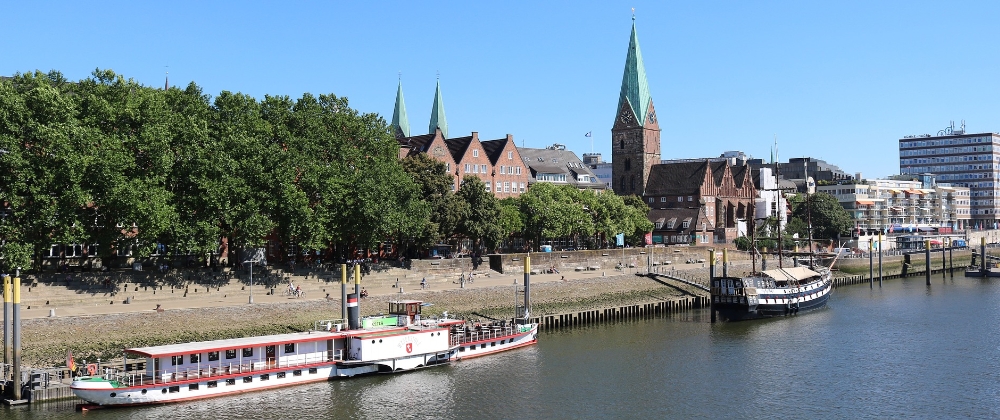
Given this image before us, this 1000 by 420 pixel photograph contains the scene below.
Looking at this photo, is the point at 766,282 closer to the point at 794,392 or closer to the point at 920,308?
the point at 920,308

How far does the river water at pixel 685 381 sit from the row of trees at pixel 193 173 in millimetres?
21660

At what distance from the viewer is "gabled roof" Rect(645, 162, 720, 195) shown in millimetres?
161413

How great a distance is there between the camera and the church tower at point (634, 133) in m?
166

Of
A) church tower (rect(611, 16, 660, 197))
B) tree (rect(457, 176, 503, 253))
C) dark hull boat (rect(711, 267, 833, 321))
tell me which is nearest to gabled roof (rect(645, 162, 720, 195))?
church tower (rect(611, 16, 660, 197))

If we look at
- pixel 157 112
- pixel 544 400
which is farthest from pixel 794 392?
pixel 157 112

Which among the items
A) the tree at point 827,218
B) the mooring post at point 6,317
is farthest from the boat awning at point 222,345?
the tree at point 827,218

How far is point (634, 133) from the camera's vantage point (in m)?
168

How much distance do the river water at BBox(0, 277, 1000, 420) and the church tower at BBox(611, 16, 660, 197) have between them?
89659 mm

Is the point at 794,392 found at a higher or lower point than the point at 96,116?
lower

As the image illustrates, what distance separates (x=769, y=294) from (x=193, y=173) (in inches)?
2071

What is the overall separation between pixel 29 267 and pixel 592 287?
51.5 m

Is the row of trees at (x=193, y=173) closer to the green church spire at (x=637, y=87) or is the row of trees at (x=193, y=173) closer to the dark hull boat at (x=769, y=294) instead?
the dark hull boat at (x=769, y=294)

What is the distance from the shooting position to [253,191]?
76.6m

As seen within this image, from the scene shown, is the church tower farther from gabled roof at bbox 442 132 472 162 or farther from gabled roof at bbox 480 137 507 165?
gabled roof at bbox 442 132 472 162
